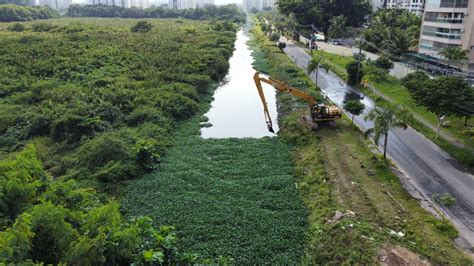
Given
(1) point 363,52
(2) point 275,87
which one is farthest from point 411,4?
(2) point 275,87

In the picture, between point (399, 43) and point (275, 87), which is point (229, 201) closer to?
point (275, 87)

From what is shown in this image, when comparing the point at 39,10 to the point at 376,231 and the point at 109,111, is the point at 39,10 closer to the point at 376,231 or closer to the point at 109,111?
the point at 109,111

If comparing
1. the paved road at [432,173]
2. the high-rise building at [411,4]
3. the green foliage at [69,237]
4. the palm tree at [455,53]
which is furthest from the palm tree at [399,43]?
the green foliage at [69,237]

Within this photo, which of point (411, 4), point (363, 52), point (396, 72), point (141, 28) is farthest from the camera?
point (411, 4)

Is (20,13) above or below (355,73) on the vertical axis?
above

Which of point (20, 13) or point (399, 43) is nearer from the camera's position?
point (399, 43)

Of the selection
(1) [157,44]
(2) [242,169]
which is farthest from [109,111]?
(1) [157,44]

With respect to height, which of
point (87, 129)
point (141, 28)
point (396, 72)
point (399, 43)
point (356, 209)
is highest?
point (141, 28)
